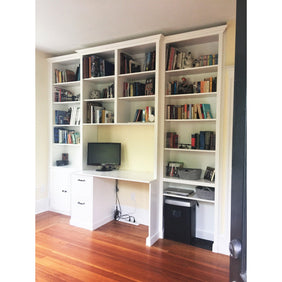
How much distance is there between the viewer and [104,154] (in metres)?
3.61

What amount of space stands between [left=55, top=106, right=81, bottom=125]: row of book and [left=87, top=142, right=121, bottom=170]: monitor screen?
57 centimetres

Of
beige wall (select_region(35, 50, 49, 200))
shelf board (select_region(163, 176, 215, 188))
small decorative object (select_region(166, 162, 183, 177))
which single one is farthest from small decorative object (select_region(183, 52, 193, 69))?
beige wall (select_region(35, 50, 49, 200))

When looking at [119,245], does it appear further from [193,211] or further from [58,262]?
[193,211]

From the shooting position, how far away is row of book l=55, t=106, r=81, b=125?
386 cm

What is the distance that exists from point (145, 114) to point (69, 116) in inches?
61.5

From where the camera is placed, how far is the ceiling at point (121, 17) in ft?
7.89

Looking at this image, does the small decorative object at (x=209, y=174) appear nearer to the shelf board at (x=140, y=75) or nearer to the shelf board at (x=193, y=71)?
the shelf board at (x=193, y=71)

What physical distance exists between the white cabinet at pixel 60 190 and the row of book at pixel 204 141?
2.15 metres

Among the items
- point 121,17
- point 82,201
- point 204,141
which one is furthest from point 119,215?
point 121,17

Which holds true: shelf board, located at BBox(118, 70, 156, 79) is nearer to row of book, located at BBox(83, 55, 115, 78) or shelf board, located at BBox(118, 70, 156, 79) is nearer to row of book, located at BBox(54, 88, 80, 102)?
row of book, located at BBox(83, 55, 115, 78)

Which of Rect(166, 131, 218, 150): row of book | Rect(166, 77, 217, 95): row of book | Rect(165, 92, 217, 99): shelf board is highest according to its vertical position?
Rect(166, 77, 217, 95): row of book

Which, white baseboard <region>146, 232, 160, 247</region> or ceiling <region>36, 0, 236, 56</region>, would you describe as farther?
white baseboard <region>146, 232, 160, 247</region>

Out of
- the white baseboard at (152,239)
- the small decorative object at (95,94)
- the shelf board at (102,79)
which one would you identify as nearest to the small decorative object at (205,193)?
the white baseboard at (152,239)
